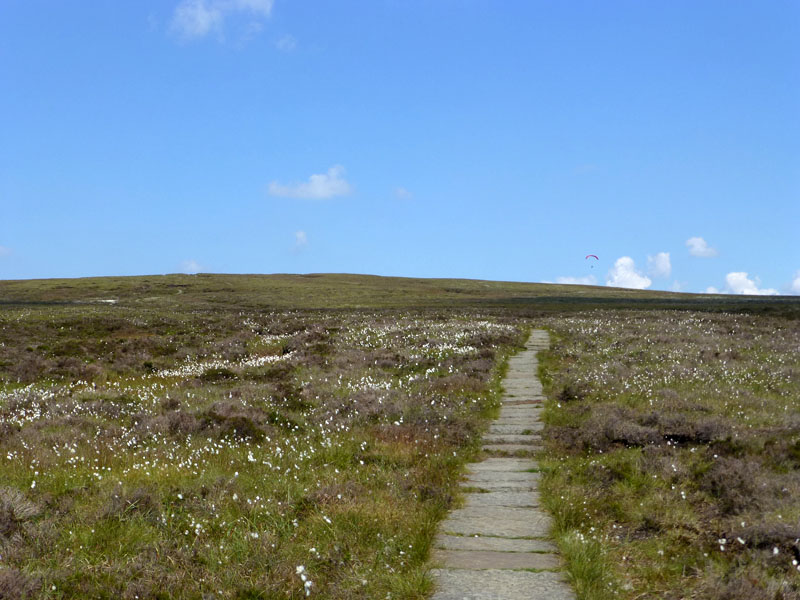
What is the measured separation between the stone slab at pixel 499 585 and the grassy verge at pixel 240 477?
0.73 feet

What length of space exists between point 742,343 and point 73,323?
3957 cm

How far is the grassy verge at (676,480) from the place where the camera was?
6223 mm

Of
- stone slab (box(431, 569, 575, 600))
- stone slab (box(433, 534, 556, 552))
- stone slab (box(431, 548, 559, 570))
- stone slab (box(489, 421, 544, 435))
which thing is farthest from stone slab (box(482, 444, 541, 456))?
stone slab (box(431, 569, 575, 600))

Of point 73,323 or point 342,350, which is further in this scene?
point 73,323

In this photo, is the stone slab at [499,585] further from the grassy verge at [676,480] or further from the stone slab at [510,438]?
the stone slab at [510,438]

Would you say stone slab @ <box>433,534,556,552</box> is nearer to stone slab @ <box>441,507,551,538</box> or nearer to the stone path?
the stone path

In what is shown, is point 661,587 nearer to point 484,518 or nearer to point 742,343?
point 484,518

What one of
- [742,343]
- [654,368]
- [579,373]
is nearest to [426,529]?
[579,373]

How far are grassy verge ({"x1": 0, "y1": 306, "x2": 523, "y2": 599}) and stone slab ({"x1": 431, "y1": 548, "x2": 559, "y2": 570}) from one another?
0.28 metres

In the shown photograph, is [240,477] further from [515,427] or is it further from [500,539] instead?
[515,427]

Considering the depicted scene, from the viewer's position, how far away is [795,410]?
13695 mm

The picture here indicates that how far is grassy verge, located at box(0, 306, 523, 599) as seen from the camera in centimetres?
614

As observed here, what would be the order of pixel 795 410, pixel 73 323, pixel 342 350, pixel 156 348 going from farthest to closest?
pixel 73 323 → pixel 156 348 → pixel 342 350 → pixel 795 410

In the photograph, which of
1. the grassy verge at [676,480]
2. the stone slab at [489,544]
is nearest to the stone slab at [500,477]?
the grassy verge at [676,480]
